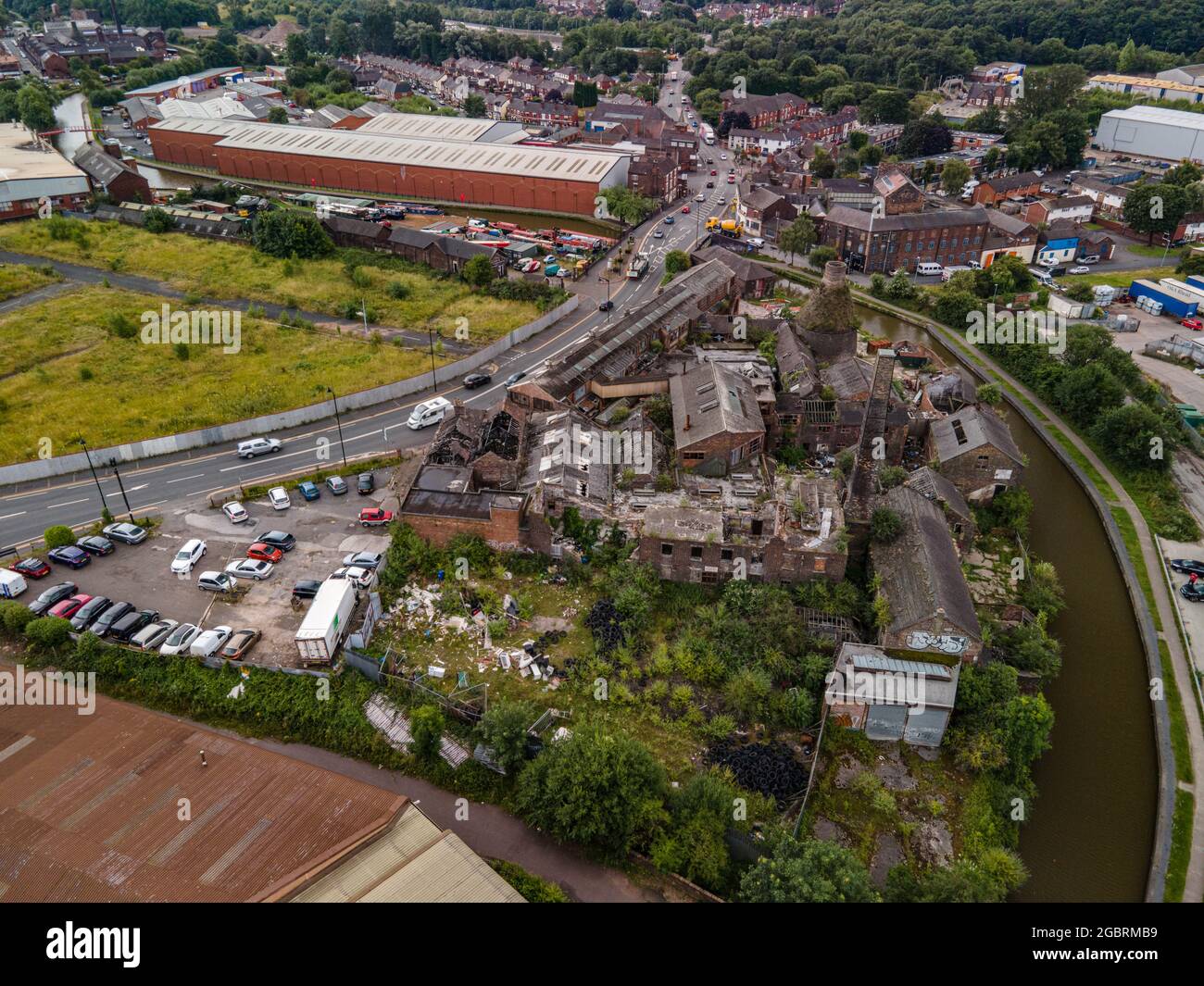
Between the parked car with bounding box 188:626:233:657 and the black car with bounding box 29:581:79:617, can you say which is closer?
the parked car with bounding box 188:626:233:657

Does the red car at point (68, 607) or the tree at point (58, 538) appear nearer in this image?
the red car at point (68, 607)

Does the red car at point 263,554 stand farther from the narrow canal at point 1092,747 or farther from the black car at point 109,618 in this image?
the narrow canal at point 1092,747

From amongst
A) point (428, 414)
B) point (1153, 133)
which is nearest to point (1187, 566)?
point (428, 414)

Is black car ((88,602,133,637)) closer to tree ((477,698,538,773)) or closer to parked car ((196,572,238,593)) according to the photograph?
parked car ((196,572,238,593))

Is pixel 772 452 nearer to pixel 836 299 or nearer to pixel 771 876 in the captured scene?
pixel 836 299

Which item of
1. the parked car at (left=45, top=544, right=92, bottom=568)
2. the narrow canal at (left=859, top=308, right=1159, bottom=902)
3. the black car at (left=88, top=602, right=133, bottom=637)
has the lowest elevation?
the narrow canal at (left=859, top=308, right=1159, bottom=902)

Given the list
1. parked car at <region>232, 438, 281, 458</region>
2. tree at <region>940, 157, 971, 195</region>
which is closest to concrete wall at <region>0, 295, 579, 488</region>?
parked car at <region>232, 438, 281, 458</region>

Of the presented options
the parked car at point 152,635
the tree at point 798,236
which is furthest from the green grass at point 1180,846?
the tree at point 798,236
